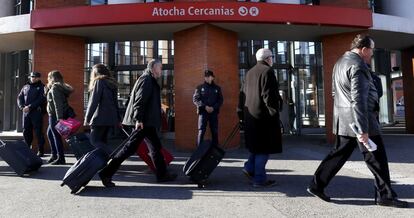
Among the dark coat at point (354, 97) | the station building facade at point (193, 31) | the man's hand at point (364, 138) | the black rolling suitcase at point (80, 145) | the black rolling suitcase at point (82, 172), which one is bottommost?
the black rolling suitcase at point (82, 172)

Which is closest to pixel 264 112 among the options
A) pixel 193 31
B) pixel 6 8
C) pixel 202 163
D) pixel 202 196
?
pixel 202 163

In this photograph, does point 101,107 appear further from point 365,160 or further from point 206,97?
point 365,160

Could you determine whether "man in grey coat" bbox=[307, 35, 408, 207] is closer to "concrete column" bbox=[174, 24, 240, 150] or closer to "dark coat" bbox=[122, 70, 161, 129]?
"dark coat" bbox=[122, 70, 161, 129]

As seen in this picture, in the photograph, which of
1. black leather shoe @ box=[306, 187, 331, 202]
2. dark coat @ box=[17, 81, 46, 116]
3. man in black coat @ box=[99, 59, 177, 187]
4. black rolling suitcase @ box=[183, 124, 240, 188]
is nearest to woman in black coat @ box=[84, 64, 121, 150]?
man in black coat @ box=[99, 59, 177, 187]

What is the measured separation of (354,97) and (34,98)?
6.73m

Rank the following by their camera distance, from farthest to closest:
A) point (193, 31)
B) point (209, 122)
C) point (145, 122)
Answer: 1. point (193, 31)
2. point (209, 122)
3. point (145, 122)

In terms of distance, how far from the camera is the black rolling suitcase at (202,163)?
17.4 ft

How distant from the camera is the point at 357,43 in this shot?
14.9ft

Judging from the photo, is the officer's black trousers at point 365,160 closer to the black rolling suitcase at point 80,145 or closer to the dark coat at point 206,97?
the black rolling suitcase at point 80,145

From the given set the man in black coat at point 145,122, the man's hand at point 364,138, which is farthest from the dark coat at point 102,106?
the man's hand at point 364,138

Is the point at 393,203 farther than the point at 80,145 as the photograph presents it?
No

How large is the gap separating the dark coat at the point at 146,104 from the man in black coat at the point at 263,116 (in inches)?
53.1

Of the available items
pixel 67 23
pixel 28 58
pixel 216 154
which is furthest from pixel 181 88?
pixel 28 58

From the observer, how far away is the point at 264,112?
17.1ft
